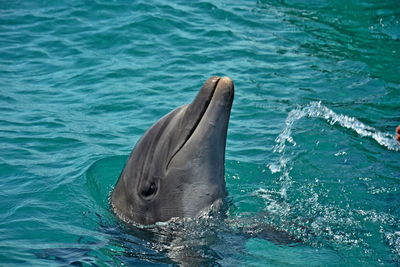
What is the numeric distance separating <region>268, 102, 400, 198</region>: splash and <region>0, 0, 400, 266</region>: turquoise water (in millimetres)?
37

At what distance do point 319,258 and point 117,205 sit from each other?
242 cm

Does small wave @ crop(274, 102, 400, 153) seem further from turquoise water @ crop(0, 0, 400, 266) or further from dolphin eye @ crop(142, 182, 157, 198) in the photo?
dolphin eye @ crop(142, 182, 157, 198)

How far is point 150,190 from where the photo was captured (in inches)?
284

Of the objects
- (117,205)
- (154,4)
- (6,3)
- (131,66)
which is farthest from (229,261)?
(6,3)

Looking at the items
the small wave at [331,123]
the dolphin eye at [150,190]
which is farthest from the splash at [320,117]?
the dolphin eye at [150,190]

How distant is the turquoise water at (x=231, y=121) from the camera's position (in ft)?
24.1

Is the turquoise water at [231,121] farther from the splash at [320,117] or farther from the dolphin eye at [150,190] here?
the dolphin eye at [150,190]

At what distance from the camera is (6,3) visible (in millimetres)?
18797

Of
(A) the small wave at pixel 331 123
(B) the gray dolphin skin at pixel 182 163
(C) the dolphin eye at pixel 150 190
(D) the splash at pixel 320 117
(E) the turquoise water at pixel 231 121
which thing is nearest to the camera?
(B) the gray dolphin skin at pixel 182 163

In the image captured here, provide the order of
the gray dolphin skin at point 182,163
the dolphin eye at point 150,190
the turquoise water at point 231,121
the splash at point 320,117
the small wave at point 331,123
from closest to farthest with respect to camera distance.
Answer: the gray dolphin skin at point 182,163 → the dolphin eye at point 150,190 → the turquoise water at point 231,121 → the splash at point 320,117 → the small wave at point 331,123

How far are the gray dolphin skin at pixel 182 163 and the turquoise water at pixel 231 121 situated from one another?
29cm

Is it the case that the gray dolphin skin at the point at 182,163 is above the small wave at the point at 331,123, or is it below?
above

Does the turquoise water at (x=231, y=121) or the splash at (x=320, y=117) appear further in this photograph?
the splash at (x=320, y=117)

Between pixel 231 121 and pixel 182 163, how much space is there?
509 cm
